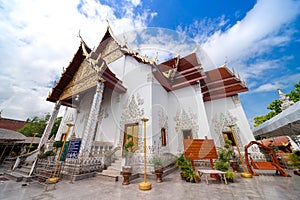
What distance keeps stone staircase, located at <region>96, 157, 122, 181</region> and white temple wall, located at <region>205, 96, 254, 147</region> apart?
551cm

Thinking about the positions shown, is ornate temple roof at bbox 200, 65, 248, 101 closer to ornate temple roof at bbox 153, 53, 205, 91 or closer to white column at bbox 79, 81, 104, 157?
ornate temple roof at bbox 153, 53, 205, 91

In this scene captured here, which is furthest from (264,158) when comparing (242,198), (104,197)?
(104,197)

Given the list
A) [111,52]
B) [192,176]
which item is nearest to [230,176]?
[192,176]

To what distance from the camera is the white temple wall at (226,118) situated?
21.1ft

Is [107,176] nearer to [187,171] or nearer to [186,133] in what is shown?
[187,171]

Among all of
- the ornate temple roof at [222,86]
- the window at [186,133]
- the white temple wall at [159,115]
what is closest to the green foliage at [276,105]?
the ornate temple roof at [222,86]

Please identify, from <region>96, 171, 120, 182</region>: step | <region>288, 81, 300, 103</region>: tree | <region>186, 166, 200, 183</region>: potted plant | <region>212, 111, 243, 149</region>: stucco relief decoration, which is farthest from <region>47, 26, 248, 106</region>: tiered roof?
<region>288, 81, 300, 103</region>: tree

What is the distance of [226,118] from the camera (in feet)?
22.8

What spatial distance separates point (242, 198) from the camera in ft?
7.32

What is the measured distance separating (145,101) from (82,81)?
3.83 meters

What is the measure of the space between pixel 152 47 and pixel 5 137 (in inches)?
392

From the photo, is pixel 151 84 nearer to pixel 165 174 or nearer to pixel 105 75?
pixel 105 75

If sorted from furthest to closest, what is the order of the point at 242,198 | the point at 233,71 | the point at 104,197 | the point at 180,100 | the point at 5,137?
the point at 233,71 → the point at 180,100 → the point at 5,137 → the point at 104,197 → the point at 242,198

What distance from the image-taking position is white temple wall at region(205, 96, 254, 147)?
21.1 feet
